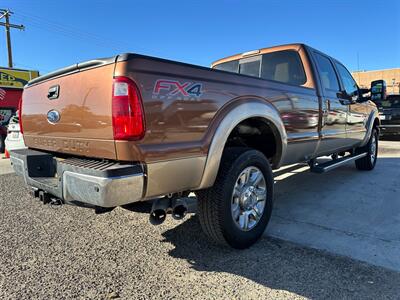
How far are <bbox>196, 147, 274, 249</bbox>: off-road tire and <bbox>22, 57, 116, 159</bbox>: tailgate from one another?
0.96 meters

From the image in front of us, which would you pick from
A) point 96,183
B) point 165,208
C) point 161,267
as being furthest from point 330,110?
point 96,183

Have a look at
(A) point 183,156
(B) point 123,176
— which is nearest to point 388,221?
(A) point 183,156

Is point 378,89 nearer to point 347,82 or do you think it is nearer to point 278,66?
point 347,82

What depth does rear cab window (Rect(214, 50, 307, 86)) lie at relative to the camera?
14.7ft

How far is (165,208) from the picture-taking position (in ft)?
8.61

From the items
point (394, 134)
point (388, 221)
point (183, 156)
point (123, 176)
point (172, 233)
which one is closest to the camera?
point (123, 176)

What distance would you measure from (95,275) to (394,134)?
13.1 metres

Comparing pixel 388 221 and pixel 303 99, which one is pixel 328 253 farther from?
pixel 303 99

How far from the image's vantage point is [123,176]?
2164 millimetres

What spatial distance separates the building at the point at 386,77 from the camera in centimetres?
3688

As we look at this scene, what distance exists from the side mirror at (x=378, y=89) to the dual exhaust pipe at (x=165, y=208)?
5083mm

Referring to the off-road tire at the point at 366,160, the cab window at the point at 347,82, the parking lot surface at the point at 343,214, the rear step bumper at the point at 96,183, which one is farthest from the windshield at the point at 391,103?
the rear step bumper at the point at 96,183

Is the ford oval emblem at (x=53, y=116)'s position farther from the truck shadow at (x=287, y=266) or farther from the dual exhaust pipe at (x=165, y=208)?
the truck shadow at (x=287, y=266)

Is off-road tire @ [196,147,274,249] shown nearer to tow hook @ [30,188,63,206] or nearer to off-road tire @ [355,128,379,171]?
tow hook @ [30,188,63,206]
